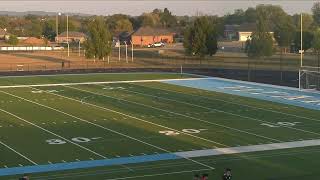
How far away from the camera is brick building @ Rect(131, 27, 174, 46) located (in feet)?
388

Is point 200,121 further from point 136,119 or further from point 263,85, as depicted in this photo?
point 263,85

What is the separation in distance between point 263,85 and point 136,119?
1791 centimetres

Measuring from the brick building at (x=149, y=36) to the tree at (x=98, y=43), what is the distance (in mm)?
45134

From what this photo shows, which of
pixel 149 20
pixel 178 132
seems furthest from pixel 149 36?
pixel 178 132

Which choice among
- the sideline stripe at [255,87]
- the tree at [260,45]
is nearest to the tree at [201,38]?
the tree at [260,45]

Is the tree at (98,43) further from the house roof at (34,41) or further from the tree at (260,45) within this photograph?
the house roof at (34,41)

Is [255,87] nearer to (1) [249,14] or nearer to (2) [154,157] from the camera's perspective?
(2) [154,157]

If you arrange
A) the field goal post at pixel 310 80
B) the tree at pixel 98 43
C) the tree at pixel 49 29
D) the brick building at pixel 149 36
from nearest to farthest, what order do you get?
the field goal post at pixel 310 80
the tree at pixel 98 43
the brick building at pixel 149 36
the tree at pixel 49 29

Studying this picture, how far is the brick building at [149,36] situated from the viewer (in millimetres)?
118375

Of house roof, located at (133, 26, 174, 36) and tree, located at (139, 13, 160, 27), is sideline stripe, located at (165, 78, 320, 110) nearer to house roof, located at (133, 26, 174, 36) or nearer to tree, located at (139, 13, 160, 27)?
house roof, located at (133, 26, 174, 36)

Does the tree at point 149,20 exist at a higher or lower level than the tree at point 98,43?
higher

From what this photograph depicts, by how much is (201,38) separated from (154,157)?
46736 mm

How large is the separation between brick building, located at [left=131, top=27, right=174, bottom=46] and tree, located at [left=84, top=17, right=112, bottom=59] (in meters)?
45.1

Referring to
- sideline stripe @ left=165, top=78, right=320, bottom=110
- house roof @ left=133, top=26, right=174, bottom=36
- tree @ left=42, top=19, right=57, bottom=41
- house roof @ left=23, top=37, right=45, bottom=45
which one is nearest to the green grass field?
sideline stripe @ left=165, top=78, right=320, bottom=110
